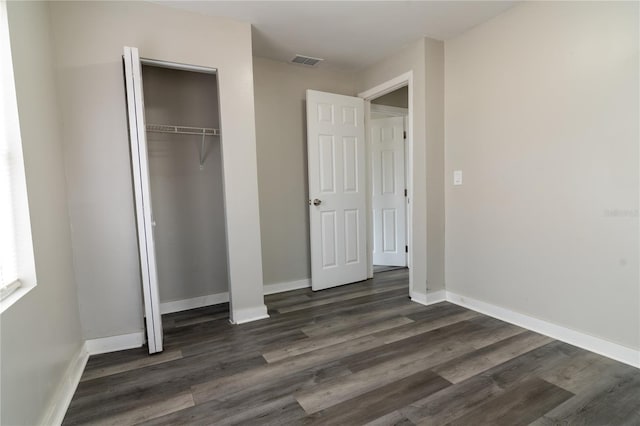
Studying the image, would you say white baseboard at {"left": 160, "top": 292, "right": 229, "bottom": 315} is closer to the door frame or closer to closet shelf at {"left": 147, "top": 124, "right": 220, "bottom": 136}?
closet shelf at {"left": 147, "top": 124, "right": 220, "bottom": 136}

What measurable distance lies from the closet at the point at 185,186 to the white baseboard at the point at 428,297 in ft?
6.26

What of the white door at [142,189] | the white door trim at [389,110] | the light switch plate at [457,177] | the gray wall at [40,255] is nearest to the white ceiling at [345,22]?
the white door at [142,189]

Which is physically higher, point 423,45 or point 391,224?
point 423,45

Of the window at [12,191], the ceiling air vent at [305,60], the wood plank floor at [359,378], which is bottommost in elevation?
the wood plank floor at [359,378]

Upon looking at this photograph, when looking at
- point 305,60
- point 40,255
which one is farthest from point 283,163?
point 40,255

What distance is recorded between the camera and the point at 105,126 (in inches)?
88.0

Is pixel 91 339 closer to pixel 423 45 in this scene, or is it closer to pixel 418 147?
pixel 418 147

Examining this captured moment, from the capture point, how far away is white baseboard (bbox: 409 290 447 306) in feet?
10.1

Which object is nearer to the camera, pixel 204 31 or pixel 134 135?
pixel 134 135

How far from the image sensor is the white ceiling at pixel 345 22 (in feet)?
7.92

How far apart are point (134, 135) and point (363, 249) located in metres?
2.66

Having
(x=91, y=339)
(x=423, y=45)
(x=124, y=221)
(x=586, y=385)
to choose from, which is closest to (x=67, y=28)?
(x=124, y=221)

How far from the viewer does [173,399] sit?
1722 mm

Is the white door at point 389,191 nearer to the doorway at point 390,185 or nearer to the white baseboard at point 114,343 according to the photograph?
the doorway at point 390,185
